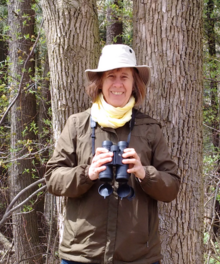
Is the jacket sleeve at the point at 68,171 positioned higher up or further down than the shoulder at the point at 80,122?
further down

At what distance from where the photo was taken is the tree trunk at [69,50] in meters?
3.24

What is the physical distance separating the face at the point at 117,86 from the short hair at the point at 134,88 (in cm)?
7

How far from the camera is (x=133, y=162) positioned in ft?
7.04

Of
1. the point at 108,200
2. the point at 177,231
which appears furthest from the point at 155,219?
the point at 177,231

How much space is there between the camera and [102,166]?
2127 mm

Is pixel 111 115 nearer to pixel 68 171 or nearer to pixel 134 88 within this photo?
pixel 134 88

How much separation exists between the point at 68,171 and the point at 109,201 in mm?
347

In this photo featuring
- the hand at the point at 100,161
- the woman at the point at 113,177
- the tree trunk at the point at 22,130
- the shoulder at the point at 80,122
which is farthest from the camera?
the tree trunk at the point at 22,130

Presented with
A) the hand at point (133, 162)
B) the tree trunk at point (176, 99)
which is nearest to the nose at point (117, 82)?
the hand at point (133, 162)

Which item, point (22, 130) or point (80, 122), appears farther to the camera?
point (22, 130)

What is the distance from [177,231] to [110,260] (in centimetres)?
120

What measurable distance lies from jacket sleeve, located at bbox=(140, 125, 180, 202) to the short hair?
271 millimetres

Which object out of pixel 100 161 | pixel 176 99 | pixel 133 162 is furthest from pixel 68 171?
pixel 176 99

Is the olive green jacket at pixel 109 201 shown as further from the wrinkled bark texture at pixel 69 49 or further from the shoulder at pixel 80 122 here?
the wrinkled bark texture at pixel 69 49
